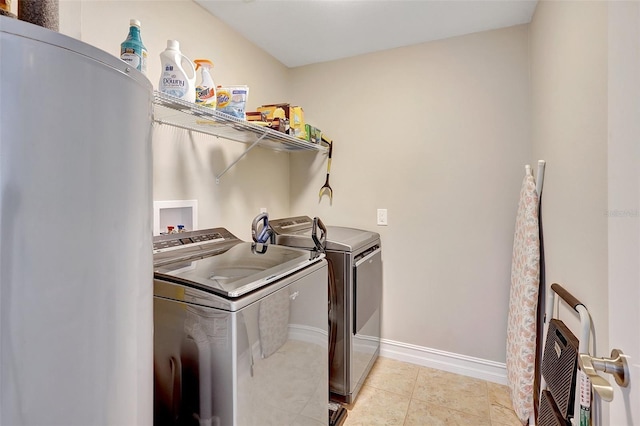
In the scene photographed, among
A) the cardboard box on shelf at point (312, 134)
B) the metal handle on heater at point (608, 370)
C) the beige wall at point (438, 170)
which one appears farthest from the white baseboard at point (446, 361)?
the metal handle on heater at point (608, 370)

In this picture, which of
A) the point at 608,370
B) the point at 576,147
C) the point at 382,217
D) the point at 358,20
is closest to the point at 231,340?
the point at 608,370

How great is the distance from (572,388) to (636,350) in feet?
2.50

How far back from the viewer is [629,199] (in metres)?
0.54

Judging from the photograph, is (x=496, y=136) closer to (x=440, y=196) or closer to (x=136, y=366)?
(x=440, y=196)

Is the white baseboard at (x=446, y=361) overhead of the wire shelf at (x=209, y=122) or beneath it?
beneath

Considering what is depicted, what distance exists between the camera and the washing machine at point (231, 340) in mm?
975

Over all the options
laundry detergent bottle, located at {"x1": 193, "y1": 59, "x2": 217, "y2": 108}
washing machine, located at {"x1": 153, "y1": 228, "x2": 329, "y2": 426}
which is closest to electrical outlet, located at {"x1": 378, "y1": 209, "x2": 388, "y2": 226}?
washing machine, located at {"x1": 153, "y1": 228, "x2": 329, "y2": 426}

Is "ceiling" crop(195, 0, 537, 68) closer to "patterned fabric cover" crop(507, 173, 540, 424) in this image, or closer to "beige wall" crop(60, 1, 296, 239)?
"beige wall" crop(60, 1, 296, 239)

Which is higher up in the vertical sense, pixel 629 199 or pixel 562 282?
pixel 629 199

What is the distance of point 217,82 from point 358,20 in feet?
3.23

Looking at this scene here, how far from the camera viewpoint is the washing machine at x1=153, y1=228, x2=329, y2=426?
3.20ft

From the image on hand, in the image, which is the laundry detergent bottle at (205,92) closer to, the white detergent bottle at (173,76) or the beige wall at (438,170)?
the white detergent bottle at (173,76)

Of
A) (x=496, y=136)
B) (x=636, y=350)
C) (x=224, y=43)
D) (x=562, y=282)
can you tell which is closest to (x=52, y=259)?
(x=636, y=350)

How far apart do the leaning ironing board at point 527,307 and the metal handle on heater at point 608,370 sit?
4.01 feet
